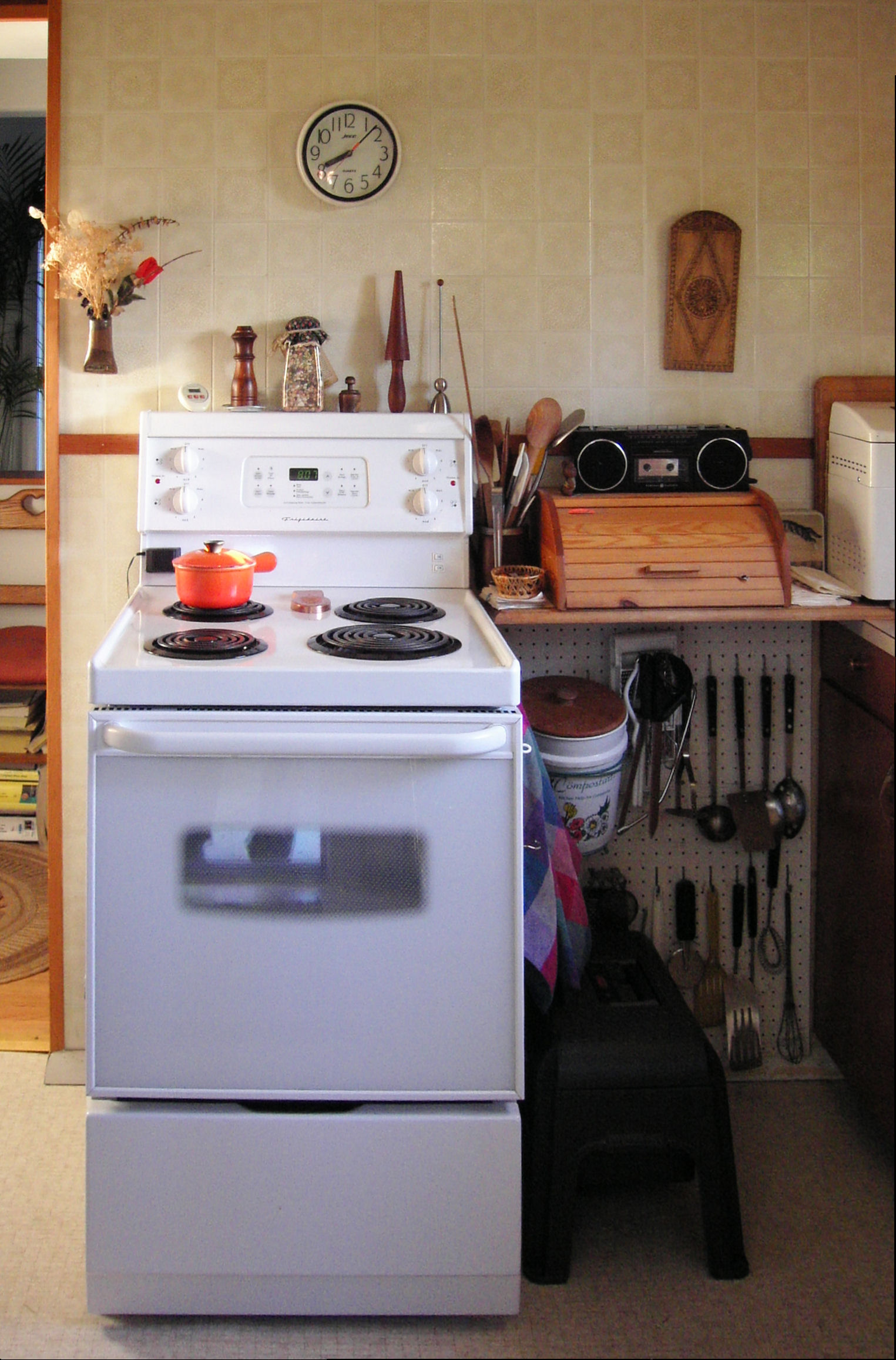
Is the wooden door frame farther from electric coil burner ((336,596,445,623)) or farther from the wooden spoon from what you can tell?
the wooden spoon

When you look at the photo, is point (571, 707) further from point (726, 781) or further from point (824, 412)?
point (824, 412)

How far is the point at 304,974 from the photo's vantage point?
1817 millimetres

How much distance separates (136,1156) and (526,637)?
3.92ft

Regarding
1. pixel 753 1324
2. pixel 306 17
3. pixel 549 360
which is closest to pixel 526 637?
pixel 549 360

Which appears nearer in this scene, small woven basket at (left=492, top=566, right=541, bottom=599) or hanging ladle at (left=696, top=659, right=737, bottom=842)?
small woven basket at (left=492, top=566, right=541, bottom=599)

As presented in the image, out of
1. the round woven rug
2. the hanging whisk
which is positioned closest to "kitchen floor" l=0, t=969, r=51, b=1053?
the round woven rug

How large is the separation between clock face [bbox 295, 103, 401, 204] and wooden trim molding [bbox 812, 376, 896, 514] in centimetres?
91

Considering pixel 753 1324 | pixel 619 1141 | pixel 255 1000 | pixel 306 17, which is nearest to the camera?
pixel 753 1324

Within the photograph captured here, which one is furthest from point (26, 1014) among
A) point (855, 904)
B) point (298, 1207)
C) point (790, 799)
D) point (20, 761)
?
point (855, 904)

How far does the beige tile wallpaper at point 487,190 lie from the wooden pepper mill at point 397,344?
0.19ft

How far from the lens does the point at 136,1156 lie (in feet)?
6.09

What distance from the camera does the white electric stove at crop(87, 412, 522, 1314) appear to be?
5.84 ft

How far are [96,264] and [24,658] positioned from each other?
44.4 inches

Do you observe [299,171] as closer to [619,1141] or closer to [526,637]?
[526,637]
